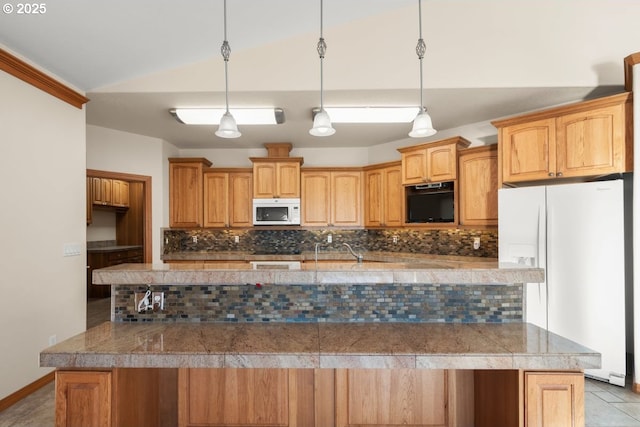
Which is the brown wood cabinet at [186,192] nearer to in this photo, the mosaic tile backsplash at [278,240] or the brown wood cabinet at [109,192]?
the mosaic tile backsplash at [278,240]

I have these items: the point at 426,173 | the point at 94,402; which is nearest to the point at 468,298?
the point at 94,402

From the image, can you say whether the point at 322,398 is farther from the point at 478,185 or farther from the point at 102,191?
the point at 102,191

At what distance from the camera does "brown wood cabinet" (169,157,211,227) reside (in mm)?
4730

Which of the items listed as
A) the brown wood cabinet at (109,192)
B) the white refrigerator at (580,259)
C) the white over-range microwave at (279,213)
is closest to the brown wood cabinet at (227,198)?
the white over-range microwave at (279,213)

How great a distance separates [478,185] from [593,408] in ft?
7.28

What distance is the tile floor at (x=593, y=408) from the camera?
2.15 metres

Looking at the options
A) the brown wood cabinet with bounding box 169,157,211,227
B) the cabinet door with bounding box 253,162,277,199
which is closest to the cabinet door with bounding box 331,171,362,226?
the cabinet door with bounding box 253,162,277,199

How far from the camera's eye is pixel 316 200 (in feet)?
15.8

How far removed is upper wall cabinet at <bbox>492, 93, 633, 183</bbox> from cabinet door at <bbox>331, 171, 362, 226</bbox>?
2054 mm

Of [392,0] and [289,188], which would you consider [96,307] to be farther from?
[392,0]

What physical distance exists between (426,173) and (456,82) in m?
1.34

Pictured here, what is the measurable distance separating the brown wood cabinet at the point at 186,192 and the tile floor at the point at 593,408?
2.47 meters

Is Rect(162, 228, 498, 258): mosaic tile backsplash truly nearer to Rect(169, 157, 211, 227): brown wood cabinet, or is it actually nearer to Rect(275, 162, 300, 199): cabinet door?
Rect(169, 157, 211, 227): brown wood cabinet

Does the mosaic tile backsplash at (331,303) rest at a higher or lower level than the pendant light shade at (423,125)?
lower
